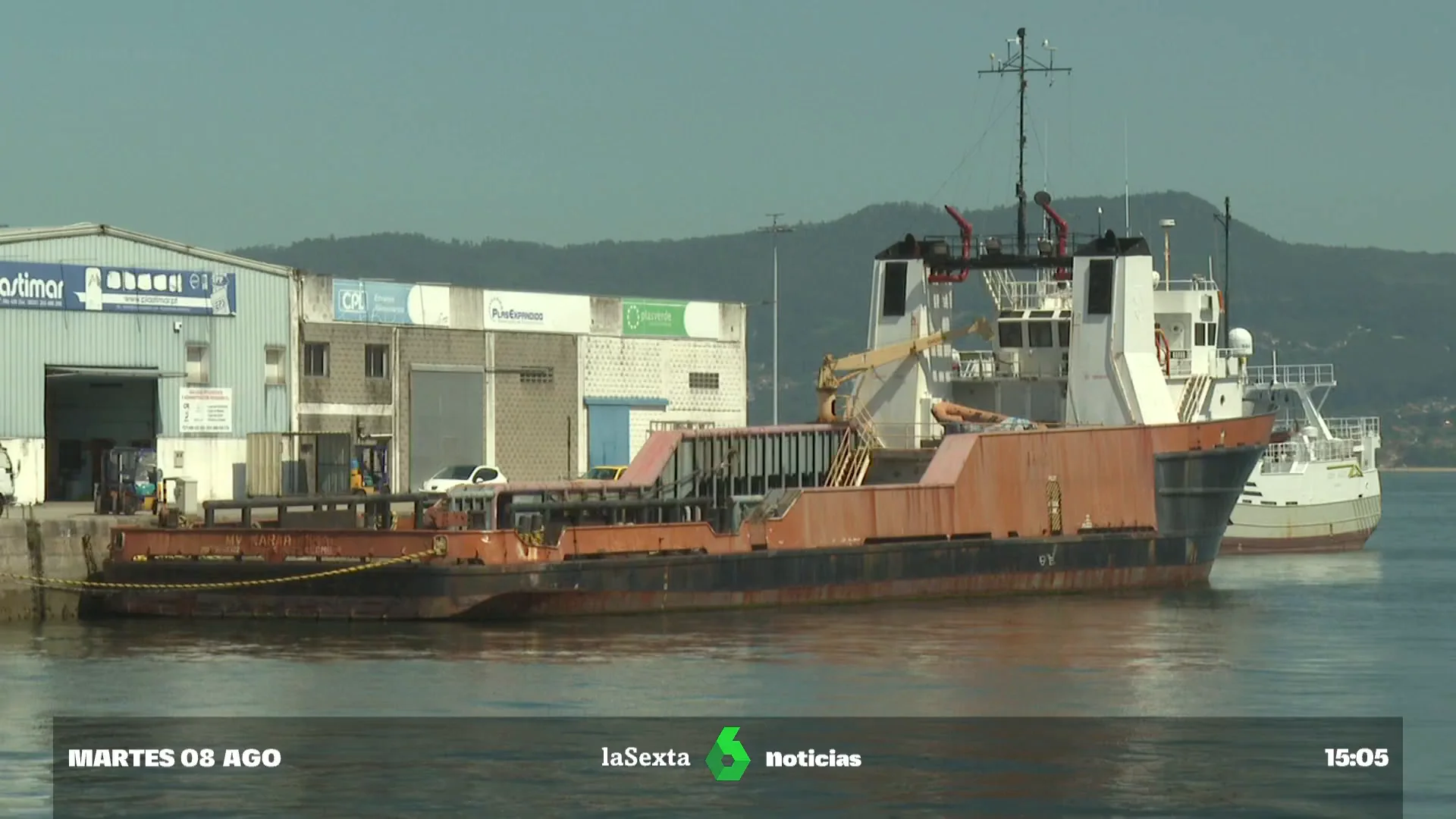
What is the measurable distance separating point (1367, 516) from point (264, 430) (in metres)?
28.2

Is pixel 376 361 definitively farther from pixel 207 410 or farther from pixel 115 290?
pixel 115 290

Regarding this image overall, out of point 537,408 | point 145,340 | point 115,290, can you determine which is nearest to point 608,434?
point 537,408

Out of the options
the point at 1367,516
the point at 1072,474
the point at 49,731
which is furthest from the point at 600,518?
the point at 1367,516

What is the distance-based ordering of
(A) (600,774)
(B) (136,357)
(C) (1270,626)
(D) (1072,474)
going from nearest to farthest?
(A) (600,774) < (C) (1270,626) < (D) (1072,474) < (B) (136,357)

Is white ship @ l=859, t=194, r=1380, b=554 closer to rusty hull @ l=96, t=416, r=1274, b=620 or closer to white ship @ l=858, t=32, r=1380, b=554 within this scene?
white ship @ l=858, t=32, r=1380, b=554

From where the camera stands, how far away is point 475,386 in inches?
1976

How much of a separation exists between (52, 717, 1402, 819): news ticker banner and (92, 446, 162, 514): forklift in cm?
1775

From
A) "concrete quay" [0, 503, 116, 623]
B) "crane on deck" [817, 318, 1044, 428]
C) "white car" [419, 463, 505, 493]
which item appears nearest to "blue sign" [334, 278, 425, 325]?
"white car" [419, 463, 505, 493]

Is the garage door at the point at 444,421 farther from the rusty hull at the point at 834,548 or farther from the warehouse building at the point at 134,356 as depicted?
the rusty hull at the point at 834,548

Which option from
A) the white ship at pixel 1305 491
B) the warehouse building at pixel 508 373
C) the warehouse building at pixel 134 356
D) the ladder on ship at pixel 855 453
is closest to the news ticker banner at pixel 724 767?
the ladder on ship at pixel 855 453

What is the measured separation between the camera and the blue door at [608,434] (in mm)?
52375

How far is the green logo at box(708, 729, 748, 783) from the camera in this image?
61.2 feet

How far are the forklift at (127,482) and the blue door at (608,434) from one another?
11.6 metres

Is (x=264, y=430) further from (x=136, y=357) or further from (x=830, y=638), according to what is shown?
(x=830, y=638)
